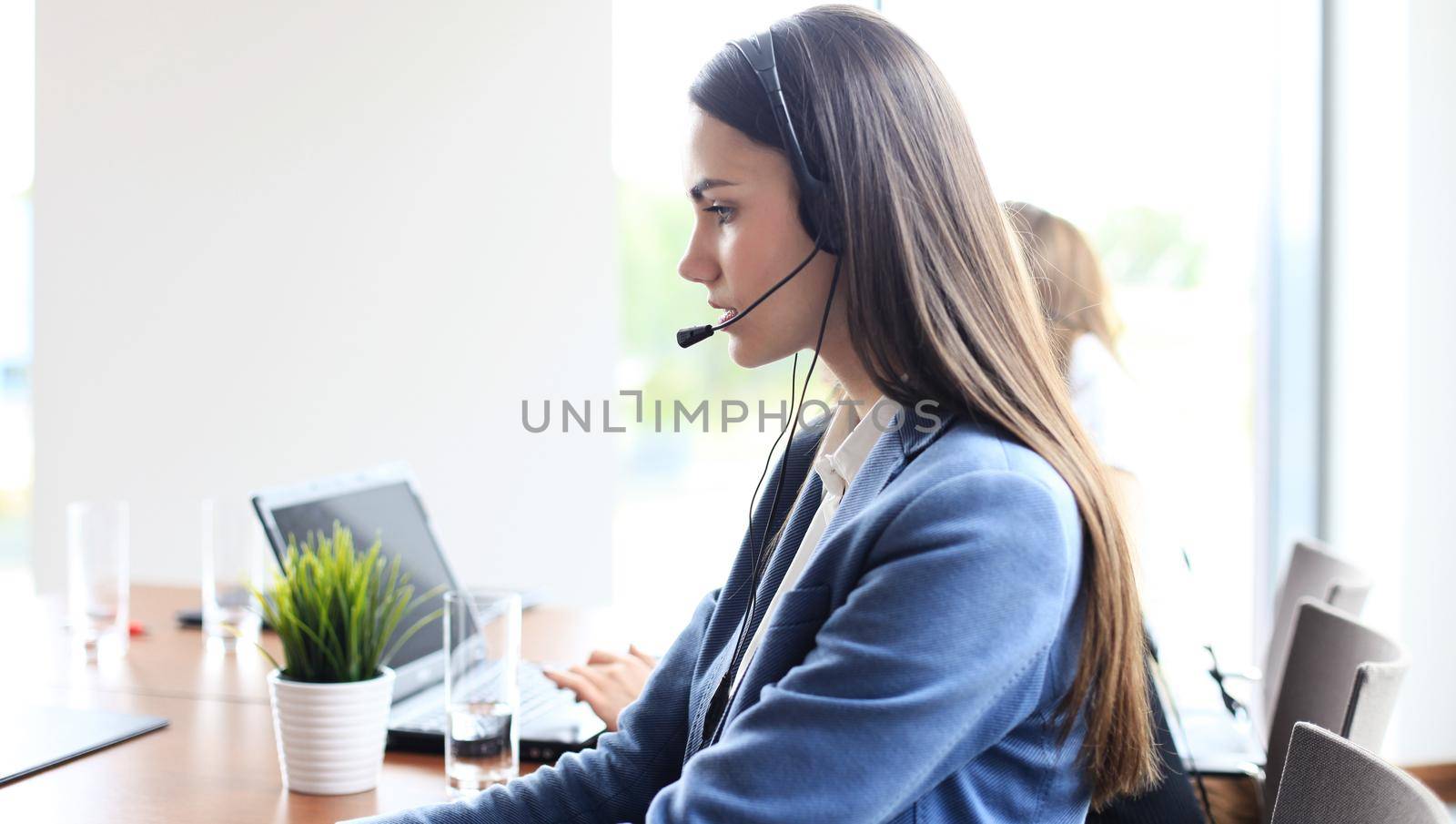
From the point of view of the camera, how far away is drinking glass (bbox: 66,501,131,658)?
6.07 ft

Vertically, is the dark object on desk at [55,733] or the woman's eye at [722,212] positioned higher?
the woman's eye at [722,212]

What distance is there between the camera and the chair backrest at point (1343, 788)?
2.78 ft

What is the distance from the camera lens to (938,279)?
102 cm

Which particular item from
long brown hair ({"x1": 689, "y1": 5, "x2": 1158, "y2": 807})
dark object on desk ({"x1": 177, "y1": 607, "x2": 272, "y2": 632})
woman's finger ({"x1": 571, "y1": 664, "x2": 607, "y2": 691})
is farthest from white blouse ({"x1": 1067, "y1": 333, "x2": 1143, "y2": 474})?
dark object on desk ({"x1": 177, "y1": 607, "x2": 272, "y2": 632})

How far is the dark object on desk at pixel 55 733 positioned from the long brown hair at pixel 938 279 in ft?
3.19

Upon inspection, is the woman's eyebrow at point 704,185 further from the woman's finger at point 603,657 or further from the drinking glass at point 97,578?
the drinking glass at point 97,578

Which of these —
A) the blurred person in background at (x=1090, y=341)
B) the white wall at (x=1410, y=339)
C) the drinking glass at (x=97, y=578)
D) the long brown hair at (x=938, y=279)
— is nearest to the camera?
the long brown hair at (x=938, y=279)

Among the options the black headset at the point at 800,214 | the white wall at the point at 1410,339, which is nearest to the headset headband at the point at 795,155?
the black headset at the point at 800,214

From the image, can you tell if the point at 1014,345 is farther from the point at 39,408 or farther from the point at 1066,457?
the point at 39,408

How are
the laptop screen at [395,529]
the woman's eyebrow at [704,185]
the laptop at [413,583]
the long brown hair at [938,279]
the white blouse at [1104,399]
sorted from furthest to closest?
the white blouse at [1104,399]
the laptop screen at [395,529]
the laptop at [413,583]
the woman's eyebrow at [704,185]
the long brown hair at [938,279]

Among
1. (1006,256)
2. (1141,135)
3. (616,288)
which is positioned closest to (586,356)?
(616,288)

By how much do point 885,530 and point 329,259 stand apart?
3028 millimetres

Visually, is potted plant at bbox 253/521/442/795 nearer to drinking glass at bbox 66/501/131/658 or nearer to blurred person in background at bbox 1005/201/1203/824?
drinking glass at bbox 66/501/131/658

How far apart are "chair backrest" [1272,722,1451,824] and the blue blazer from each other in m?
0.16
